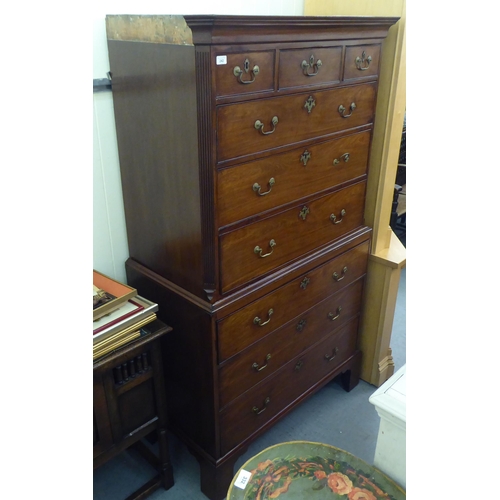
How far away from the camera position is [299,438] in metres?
1.91

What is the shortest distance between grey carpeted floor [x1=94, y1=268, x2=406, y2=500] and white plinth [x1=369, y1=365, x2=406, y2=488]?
0.84 metres

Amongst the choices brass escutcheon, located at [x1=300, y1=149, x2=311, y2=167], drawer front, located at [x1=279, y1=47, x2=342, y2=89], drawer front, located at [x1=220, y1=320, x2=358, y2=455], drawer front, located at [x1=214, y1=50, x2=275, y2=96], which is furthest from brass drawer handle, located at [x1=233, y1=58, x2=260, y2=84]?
drawer front, located at [x1=220, y1=320, x2=358, y2=455]

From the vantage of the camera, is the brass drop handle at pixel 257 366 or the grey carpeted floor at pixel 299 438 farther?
the grey carpeted floor at pixel 299 438

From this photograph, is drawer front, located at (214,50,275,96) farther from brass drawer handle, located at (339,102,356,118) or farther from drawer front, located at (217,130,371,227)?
brass drawer handle, located at (339,102,356,118)

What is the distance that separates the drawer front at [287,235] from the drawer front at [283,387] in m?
0.47

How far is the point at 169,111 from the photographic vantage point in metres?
1.24

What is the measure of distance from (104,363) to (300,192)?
0.80 m

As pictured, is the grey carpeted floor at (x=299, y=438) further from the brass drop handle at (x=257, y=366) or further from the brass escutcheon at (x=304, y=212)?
the brass escutcheon at (x=304, y=212)

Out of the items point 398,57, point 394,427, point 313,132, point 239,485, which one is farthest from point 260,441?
point 398,57

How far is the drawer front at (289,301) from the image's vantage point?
1435 mm

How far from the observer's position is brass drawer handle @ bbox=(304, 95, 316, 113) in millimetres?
1374

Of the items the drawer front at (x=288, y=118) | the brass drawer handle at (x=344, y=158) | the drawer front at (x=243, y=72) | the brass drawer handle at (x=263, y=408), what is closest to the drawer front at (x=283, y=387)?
the brass drawer handle at (x=263, y=408)

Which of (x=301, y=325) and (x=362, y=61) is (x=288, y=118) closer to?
(x=362, y=61)
